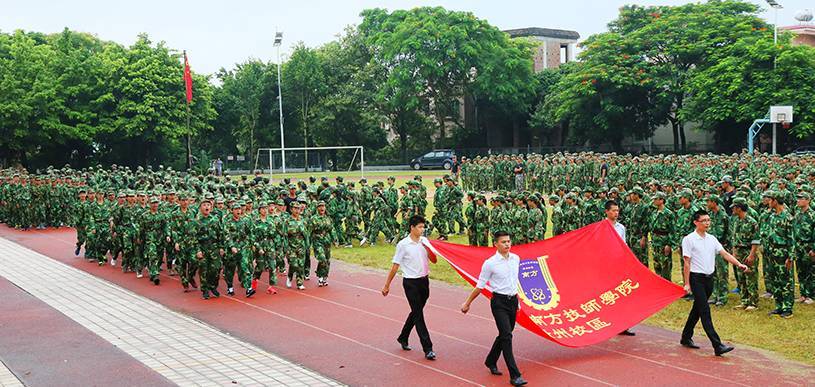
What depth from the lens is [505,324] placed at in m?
8.29

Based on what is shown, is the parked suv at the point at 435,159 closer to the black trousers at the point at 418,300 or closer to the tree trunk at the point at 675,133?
the tree trunk at the point at 675,133

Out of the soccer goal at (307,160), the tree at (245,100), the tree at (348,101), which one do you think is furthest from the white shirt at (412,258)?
the tree at (245,100)

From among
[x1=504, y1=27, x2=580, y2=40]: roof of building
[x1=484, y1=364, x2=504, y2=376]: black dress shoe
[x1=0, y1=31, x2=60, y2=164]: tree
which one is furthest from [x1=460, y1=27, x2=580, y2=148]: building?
[x1=484, y1=364, x2=504, y2=376]: black dress shoe

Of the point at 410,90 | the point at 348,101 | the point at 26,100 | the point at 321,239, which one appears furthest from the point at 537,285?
the point at 348,101

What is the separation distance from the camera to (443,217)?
20.4m

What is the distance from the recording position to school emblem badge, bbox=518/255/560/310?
934 cm

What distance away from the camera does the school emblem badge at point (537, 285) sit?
30.6 feet

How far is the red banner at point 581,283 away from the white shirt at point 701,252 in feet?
2.21

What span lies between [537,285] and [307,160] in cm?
4040

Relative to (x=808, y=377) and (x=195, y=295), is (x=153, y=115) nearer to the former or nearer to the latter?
(x=195, y=295)

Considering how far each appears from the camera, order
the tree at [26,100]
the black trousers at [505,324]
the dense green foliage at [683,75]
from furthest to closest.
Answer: the tree at [26,100] → the dense green foliage at [683,75] → the black trousers at [505,324]

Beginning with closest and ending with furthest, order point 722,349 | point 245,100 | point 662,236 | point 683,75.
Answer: point 722,349 < point 662,236 < point 683,75 < point 245,100

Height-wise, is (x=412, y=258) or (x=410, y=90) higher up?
(x=410, y=90)

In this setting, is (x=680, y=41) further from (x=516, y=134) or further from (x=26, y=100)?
(x=26, y=100)
